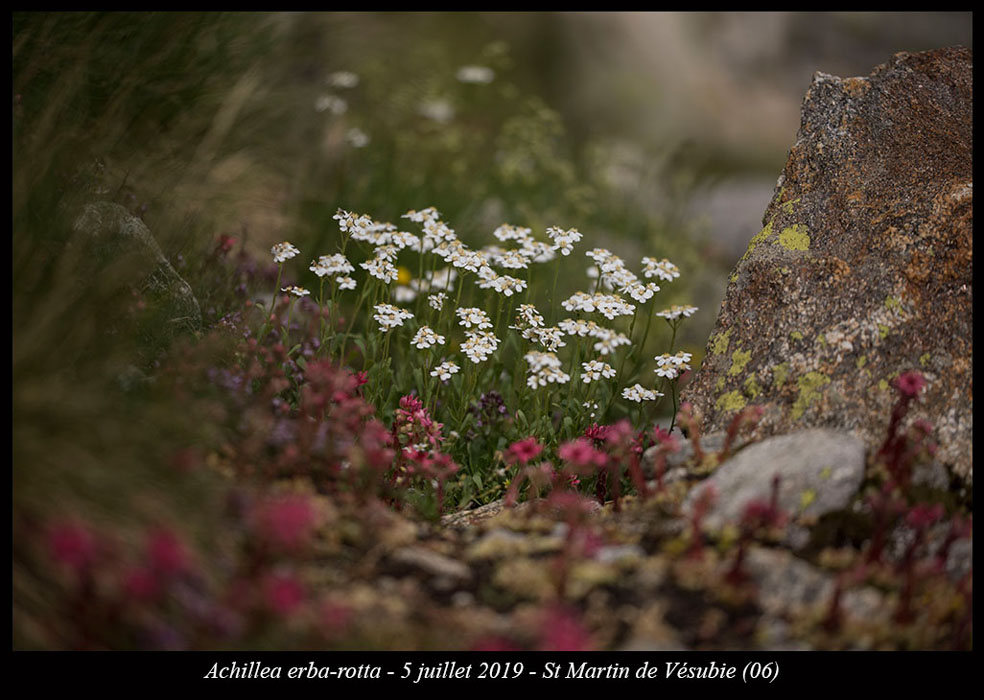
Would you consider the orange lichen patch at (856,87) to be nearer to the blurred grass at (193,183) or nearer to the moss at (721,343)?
the moss at (721,343)

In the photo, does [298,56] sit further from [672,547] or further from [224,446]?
[672,547]

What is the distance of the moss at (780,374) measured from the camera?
3424 millimetres

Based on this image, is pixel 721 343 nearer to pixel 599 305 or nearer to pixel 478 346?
pixel 599 305

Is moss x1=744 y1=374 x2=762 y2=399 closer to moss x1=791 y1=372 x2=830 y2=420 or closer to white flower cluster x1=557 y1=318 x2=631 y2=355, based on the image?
moss x1=791 y1=372 x2=830 y2=420

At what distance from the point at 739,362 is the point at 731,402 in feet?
0.60

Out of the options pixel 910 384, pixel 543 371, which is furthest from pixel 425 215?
pixel 910 384

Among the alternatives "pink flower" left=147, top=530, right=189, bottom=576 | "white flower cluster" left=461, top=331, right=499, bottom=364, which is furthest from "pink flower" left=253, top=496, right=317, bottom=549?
"white flower cluster" left=461, top=331, right=499, bottom=364

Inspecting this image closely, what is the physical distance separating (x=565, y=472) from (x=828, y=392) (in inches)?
42.6

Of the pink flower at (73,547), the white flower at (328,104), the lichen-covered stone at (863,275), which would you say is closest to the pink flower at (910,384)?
the lichen-covered stone at (863,275)

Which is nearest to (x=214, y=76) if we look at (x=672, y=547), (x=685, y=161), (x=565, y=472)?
(x=565, y=472)

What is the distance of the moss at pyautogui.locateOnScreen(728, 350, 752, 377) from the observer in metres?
3.56

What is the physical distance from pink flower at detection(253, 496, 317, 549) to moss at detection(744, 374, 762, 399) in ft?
6.19

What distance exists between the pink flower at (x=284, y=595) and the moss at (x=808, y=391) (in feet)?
6.71
